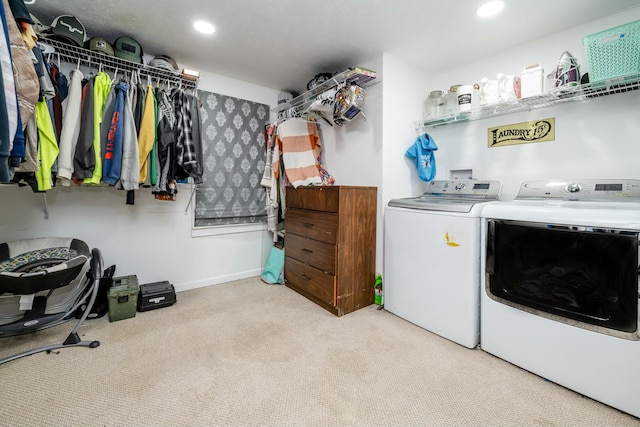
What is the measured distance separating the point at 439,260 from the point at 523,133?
126 centimetres

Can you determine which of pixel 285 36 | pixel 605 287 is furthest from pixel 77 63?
pixel 605 287

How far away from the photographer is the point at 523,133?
7.03 ft

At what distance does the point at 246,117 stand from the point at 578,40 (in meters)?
2.94

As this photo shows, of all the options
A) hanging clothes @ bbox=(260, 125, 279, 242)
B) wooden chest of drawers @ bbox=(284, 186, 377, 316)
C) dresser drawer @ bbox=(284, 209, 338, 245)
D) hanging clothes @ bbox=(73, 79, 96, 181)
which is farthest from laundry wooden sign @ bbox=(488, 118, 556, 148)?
hanging clothes @ bbox=(73, 79, 96, 181)

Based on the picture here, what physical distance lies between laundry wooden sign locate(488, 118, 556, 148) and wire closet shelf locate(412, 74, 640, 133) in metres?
0.12

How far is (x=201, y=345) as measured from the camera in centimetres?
179

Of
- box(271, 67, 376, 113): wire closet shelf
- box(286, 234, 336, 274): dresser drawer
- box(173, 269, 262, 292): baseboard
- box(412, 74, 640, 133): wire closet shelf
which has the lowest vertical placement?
box(173, 269, 262, 292): baseboard

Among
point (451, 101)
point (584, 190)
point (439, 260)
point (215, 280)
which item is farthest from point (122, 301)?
point (584, 190)

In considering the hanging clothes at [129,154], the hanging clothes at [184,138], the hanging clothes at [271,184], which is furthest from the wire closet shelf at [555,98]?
the hanging clothes at [129,154]

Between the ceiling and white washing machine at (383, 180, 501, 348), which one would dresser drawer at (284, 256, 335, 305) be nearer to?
white washing machine at (383, 180, 501, 348)

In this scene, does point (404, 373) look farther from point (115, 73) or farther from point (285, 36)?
point (115, 73)

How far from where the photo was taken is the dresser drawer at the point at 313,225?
7.50ft

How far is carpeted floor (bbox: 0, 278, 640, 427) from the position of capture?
48.3 inches

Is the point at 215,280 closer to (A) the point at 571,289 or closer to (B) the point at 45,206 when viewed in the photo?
(B) the point at 45,206
